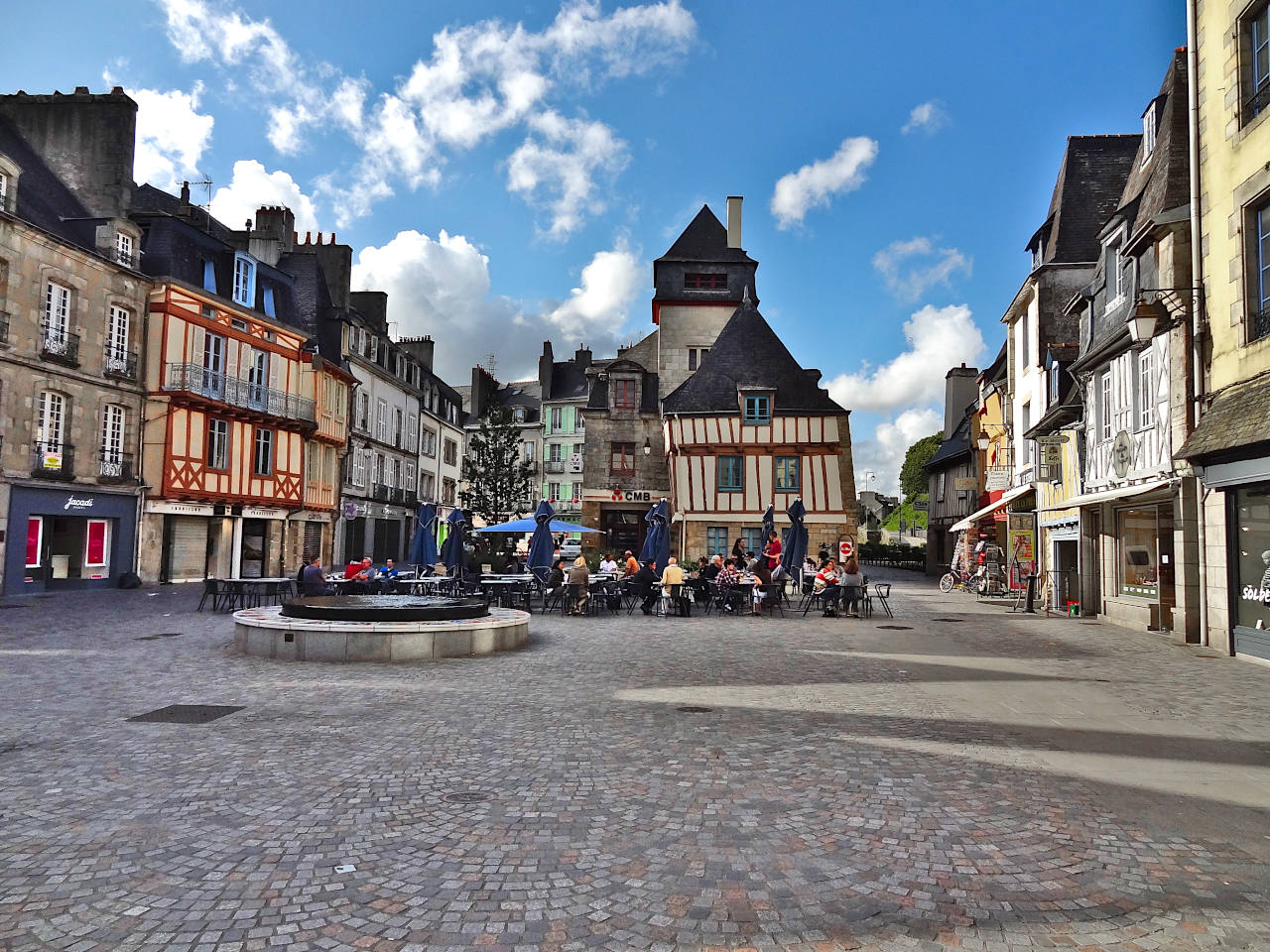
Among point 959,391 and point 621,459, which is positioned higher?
point 959,391

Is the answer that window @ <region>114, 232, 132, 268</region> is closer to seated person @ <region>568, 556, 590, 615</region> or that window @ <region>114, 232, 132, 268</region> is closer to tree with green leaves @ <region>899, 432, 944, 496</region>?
seated person @ <region>568, 556, 590, 615</region>

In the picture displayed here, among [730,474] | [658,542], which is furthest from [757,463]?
[658,542]

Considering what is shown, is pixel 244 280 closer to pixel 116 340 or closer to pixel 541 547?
pixel 116 340

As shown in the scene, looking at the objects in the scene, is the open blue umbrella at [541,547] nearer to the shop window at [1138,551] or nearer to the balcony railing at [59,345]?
the shop window at [1138,551]

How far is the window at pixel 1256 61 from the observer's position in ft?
37.2

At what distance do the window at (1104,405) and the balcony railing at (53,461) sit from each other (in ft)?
→ 75.0

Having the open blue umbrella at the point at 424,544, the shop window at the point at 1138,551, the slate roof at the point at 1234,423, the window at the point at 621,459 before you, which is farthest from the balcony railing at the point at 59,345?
the shop window at the point at 1138,551

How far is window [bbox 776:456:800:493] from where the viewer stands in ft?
105

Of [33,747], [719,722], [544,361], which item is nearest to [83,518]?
[33,747]

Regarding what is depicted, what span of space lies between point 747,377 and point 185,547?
20.1m

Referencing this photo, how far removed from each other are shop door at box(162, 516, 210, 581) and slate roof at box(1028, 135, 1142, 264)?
24026 millimetres

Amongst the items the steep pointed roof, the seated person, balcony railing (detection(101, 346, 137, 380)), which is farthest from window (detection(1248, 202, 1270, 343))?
the steep pointed roof

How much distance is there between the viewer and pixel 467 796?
194 inches

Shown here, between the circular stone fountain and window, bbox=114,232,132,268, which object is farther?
window, bbox=114,232,132,268
